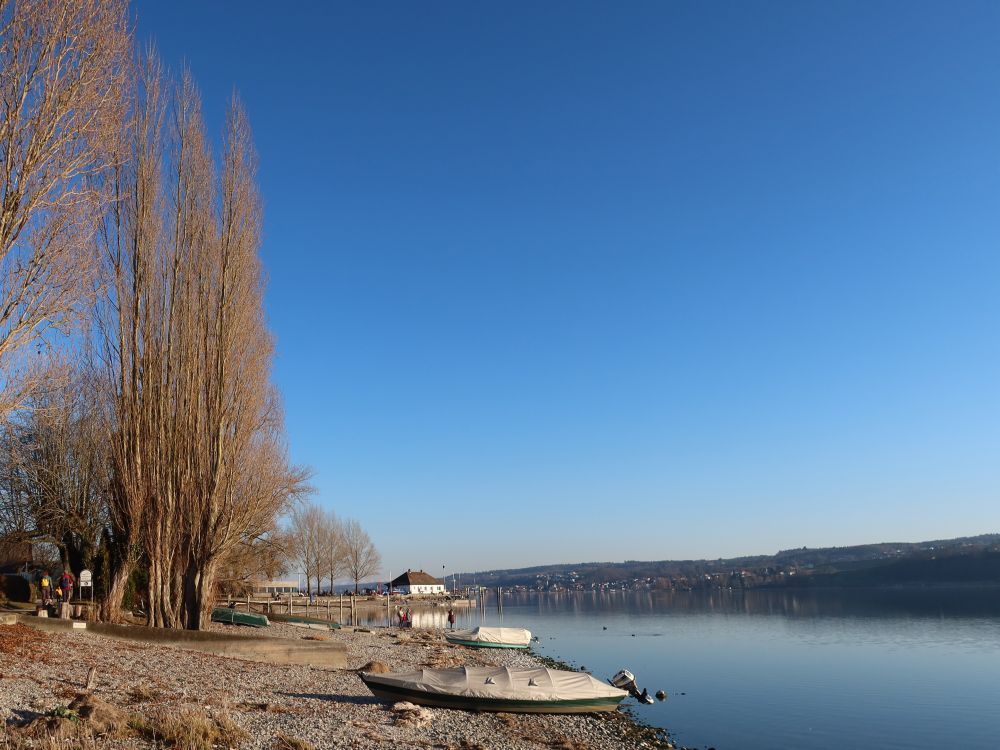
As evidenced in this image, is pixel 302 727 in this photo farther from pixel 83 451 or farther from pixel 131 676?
pixel 83 451

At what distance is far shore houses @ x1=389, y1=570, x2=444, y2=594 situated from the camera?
117375 millimetres

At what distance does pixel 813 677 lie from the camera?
3148 centimetres

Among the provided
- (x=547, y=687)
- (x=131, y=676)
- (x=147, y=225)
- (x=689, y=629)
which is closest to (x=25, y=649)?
(x=131, y=676)

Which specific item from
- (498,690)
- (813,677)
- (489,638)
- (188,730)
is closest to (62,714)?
(188,730)

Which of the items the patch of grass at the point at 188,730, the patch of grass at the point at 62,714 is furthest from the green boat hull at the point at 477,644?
the patch of grass at the point at 62,714

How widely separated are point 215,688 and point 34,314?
8061mm

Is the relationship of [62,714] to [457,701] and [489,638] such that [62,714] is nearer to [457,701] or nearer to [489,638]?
[457,701]

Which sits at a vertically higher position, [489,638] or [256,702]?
[256,702]

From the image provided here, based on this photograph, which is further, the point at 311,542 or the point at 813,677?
the point at 311,542

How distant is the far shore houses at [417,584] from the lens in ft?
385

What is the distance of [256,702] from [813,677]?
26.0 m

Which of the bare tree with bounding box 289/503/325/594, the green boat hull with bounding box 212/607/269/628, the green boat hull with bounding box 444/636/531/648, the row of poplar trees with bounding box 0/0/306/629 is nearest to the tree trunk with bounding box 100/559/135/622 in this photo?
the row of poplar trees with bounding box 0/0/306/629

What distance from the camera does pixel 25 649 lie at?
15711 millimetres

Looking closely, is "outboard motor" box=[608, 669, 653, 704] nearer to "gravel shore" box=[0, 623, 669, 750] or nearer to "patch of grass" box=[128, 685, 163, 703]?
"gravel shore" box=[0, 623, 669, 750]
